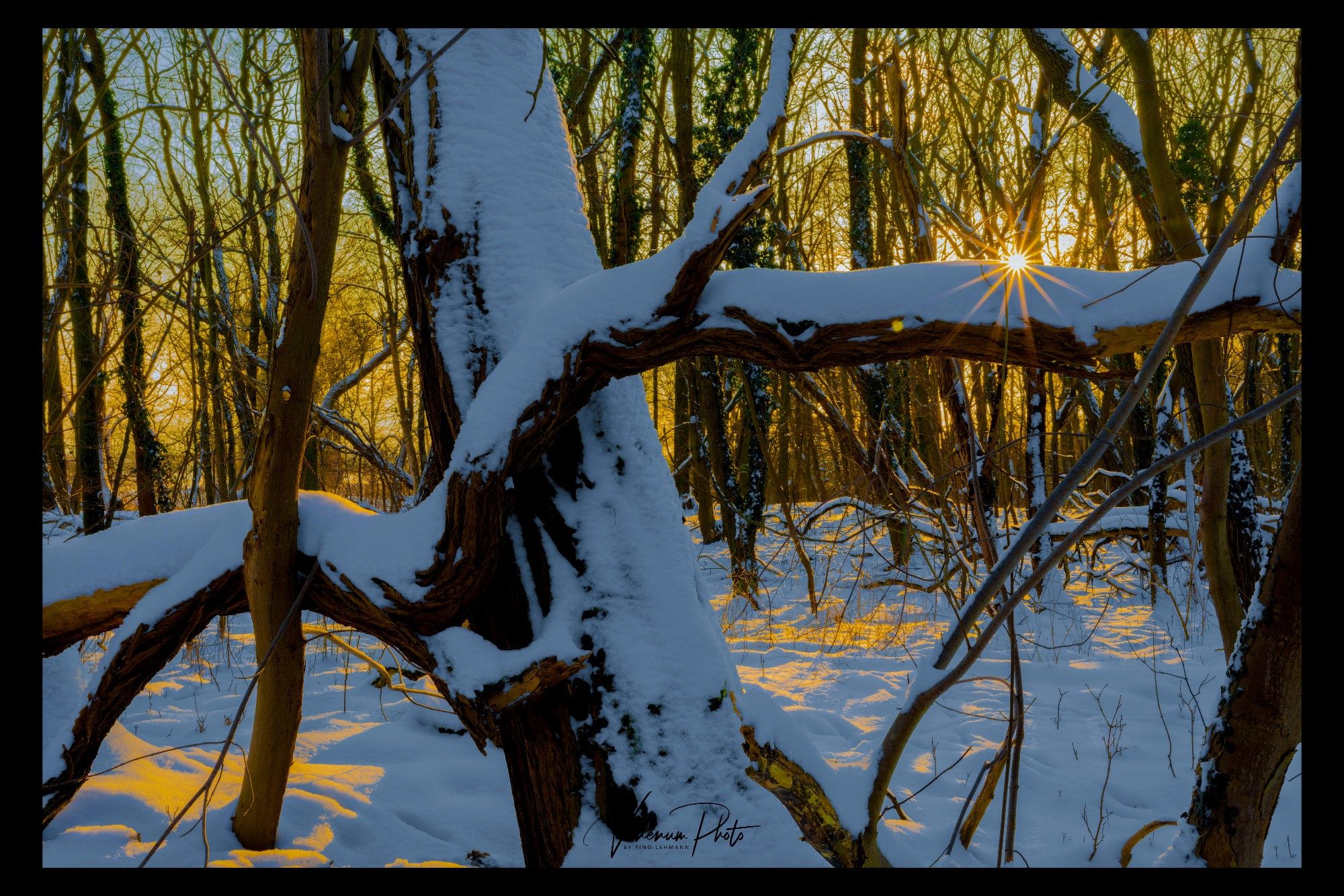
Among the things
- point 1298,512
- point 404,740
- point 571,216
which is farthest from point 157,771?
point 1298,512

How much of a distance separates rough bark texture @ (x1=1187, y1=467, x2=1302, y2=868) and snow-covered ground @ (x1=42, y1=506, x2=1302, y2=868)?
2.13ft

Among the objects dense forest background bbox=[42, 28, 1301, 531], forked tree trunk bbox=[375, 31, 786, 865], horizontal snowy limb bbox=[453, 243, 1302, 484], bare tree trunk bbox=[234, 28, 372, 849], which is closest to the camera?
bare tree trunk bbox=[234, 28, 372, 849]

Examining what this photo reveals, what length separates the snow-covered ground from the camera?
7.64 ft

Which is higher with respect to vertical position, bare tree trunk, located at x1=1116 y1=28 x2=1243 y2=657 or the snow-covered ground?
bare tree trunk, located at x1=1116 y1=28 x2=1243 y2=657

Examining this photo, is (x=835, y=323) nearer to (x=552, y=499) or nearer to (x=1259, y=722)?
(x=552, y=499)

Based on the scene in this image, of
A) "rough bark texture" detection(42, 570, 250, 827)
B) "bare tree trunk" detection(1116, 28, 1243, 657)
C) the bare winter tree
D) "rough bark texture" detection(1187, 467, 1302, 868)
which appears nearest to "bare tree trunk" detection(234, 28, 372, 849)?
the bare winter tree

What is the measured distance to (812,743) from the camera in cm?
255

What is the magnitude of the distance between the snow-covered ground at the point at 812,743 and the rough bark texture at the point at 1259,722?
0.65 m

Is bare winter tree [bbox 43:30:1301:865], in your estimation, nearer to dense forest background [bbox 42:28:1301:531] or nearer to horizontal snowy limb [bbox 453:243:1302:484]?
horizontal snowy limb [bbox 453:243:1302:484]

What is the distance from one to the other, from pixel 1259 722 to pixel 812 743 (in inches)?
48.8

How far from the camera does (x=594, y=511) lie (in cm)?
207
